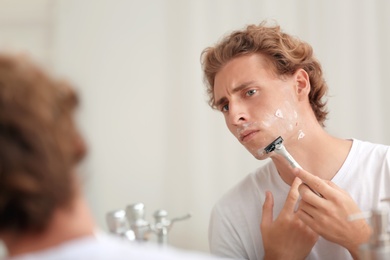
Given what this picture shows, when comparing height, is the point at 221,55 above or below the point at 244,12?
below

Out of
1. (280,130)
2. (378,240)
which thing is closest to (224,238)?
(280,130)

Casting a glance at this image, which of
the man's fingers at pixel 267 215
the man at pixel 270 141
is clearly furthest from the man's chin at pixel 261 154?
the man's fingers at pixel 267 215

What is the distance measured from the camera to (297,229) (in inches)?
38.7

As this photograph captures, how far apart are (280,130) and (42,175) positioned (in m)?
0.80

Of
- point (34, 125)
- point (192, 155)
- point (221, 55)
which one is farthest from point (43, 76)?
point (192, 155)

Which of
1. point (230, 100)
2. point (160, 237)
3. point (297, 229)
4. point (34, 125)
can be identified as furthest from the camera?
point (230, 100)

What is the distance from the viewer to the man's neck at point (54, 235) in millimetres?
406

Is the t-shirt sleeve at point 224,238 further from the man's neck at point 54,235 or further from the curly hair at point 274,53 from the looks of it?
the man's neck at point 54,235

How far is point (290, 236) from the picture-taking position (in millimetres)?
979

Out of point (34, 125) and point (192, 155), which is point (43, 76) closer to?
point (34, 125)

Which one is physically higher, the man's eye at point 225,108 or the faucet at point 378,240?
the man's eye at point 225,108

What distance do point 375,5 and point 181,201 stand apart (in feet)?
2.71

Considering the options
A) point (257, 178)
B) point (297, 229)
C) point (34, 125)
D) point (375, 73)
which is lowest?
point (297, 229)

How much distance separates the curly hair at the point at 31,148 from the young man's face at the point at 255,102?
722mm
